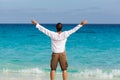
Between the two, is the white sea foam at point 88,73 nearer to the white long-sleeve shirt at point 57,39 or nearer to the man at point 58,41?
the man at point 58,41

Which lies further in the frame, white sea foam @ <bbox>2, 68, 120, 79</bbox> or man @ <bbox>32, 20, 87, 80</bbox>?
white sea foam @ <bbox>2, 68, 120, 79</bbox>

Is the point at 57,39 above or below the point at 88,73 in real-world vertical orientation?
above

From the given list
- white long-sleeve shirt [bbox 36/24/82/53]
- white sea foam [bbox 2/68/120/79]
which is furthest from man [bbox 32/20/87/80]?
white sea foam [bbox 2/68/120/79]

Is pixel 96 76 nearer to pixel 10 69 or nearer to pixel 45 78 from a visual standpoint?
pixel 45 78

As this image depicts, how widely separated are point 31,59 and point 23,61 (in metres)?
0.90

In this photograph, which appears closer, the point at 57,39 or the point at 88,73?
the point at 57,39

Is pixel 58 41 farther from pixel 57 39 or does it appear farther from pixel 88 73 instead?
pixel 88 73

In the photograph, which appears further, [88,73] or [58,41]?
[88,73]

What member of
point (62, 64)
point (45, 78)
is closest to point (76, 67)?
point (45, 78)

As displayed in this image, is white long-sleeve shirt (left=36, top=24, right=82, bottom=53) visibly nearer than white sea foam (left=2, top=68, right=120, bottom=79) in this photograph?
Yes

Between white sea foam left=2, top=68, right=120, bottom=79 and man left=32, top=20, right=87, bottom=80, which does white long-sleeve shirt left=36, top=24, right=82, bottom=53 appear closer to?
man left=32, top=20, right=87, bottom=80

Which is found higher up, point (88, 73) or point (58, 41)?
point (58, 41)

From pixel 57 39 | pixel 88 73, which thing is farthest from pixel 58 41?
pixel 88 73

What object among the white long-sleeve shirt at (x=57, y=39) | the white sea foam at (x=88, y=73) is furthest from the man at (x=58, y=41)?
the white sea foam at (x=88, y=73)
